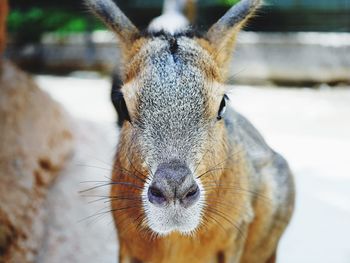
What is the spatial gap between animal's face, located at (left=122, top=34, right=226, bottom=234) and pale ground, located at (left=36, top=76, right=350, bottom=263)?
111cm

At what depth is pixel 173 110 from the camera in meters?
3.20

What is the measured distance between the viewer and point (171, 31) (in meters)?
3.86

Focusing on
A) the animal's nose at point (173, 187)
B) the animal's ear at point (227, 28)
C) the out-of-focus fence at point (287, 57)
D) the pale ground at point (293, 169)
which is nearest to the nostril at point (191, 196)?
the animal's nose at point (173, 187)

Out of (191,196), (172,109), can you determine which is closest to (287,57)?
(172,109)

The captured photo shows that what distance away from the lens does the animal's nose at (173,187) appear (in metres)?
2.86

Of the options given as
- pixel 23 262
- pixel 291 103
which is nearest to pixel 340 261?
pixel 23 262

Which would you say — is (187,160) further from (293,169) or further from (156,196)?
(293,169)

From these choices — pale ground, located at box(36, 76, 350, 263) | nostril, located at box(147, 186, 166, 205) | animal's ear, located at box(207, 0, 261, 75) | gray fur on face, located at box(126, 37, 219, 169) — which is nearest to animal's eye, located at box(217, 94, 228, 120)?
gray fur on face, located at box(126, 37, 219, 169)

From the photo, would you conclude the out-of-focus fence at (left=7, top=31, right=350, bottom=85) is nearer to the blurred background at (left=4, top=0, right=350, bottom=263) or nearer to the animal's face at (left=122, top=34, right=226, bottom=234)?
the blurred background at (left=4, top=0, right=350, bottom=263)

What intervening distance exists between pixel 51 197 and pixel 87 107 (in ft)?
15.8

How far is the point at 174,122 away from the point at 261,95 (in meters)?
8.43

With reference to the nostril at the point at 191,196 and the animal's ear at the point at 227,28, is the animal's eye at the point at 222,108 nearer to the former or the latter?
the animal's ear at the point at 227,28

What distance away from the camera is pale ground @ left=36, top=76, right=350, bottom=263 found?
536 cm

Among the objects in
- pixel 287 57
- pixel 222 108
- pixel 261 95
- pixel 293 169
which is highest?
pixel 222 108
